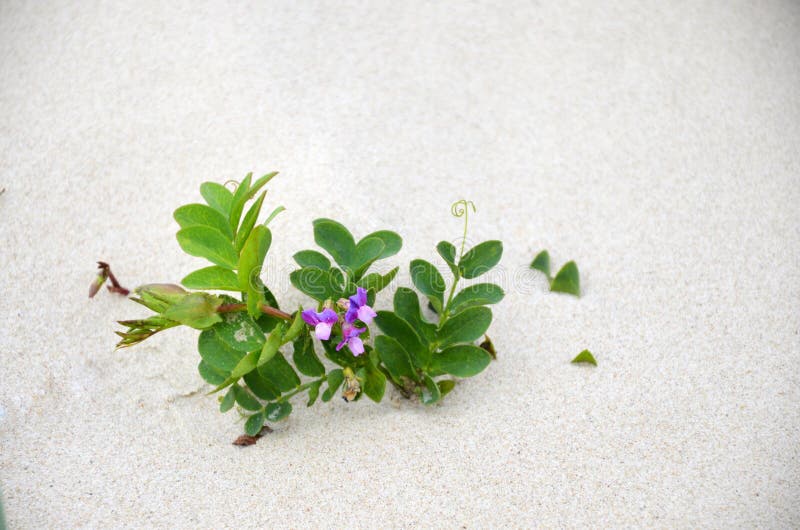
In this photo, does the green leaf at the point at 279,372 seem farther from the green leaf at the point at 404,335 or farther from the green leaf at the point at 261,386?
the green leaf at the point at 404,335

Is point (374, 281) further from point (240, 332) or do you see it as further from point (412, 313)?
point (240, 332)

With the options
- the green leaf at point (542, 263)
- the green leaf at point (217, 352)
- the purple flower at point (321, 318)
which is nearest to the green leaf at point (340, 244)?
the purple flower at point (321, 318)

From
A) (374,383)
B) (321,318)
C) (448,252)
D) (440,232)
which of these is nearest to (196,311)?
(321,318)

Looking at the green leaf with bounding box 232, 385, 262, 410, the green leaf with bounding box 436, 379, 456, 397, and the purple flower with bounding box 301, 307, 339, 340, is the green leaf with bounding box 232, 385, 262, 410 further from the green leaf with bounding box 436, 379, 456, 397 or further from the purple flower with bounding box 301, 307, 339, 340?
the green leaf with bounding box 436, 379, 456, 397

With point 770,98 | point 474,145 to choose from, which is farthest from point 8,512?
point 770,98

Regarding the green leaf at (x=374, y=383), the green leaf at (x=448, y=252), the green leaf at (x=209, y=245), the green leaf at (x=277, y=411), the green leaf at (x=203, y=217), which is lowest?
the green leaf at (x=277, y=411)
